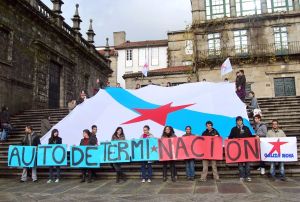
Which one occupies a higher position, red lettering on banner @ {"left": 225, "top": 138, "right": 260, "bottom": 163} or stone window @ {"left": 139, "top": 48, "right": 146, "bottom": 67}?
stone window @ {"left": 139, "top": 48, "right": 146, "bottom": 67}

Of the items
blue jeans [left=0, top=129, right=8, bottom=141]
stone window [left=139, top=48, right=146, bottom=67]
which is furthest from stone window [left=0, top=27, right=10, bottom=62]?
stone window [left=139, top=48, right=146, bottom=67]

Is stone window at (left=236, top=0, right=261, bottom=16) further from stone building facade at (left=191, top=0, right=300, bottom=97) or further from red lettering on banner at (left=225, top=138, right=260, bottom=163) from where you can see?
red lettering on banner at (left=225, top=138, right=260, bottom=163)

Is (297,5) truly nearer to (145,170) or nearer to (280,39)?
(280,39)

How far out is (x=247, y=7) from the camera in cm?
3166

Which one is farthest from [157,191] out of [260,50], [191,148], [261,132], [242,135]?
[260,50]

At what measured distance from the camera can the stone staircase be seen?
32.5ft

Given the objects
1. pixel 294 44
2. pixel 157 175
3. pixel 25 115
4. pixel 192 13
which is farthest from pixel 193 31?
pixel 157 175

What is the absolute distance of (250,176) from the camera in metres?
9.45

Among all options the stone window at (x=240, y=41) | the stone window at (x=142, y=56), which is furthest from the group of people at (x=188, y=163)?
the stone window at (x=142, y=56)

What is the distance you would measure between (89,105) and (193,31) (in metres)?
20.2

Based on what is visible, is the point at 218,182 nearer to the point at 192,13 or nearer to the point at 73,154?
the point at 73,154

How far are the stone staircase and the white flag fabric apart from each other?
2.39ft

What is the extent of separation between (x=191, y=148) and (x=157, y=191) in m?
2.15

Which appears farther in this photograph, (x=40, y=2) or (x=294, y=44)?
(x=294, y=44)
